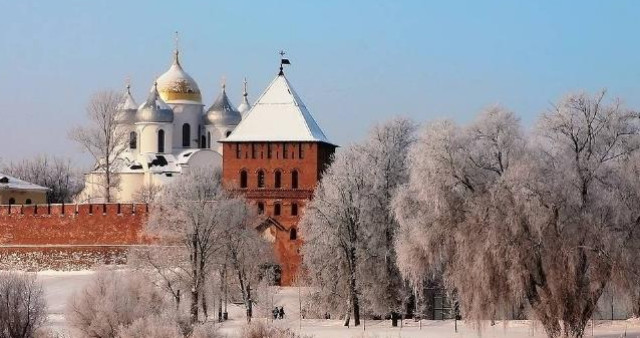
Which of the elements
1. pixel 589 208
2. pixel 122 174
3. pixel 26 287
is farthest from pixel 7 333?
pixel 122 174

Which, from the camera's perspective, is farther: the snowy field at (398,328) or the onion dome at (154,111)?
the onion dome at (154,111)

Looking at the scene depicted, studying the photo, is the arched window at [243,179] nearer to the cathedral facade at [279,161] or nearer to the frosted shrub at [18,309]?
the cathedral facade at [279,161]

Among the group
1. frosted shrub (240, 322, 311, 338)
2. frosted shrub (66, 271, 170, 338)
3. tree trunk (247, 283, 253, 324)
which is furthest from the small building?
frosted shrub (240, 322, 311, 338)

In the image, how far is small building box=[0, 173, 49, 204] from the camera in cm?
5569

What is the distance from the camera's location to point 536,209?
26.9 metres

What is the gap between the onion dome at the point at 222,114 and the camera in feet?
217

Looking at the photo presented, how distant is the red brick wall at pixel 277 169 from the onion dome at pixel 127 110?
631 inches

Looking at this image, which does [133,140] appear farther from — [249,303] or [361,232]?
[361,232]

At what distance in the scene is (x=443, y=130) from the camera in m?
28.0

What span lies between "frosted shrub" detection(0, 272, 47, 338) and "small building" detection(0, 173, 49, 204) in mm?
28561

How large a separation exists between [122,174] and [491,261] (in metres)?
37.7

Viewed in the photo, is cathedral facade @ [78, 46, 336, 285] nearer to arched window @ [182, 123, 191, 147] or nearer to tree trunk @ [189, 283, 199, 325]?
tree trunk @ [189, 283, 199, 325]

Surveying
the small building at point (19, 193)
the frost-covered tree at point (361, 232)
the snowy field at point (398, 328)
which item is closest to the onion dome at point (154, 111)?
the small building at point (19, 193)

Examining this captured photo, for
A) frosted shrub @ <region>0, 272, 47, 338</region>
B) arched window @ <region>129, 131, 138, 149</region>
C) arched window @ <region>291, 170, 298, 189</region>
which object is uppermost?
arched window @ <region>129, 131, 138, 149</region>
